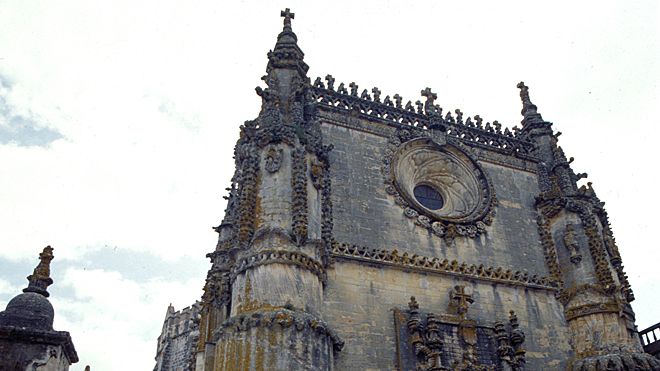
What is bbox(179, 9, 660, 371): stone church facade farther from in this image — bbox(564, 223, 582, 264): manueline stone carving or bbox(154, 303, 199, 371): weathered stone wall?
bbox(154, 303, 199, 371): weathered stone wall

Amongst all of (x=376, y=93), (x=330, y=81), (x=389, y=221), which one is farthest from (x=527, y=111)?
(x=389, y=221)

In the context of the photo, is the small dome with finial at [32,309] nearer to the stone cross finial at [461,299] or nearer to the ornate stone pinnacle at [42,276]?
the ornate stone pinnacle at [42,276]

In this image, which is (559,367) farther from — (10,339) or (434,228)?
(10,339)

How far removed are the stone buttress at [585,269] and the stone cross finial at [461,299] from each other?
3.31 meters

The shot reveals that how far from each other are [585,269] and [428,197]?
15.5ft

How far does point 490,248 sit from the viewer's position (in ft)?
52.0

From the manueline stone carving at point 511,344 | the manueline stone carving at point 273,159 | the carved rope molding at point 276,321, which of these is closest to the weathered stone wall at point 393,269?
the manueline stone carving at point 511,344

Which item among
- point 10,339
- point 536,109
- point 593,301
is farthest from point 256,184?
point 536,109

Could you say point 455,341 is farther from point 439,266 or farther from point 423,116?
point 423,116

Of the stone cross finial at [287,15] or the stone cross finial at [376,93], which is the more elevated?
the stone cross finial at [287,15]

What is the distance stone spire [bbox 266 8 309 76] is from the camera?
16.1 metres

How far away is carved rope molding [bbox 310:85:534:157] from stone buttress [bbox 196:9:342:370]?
2.80 feet

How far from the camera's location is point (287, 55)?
1623 centimetres

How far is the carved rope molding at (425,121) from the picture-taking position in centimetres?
1680
